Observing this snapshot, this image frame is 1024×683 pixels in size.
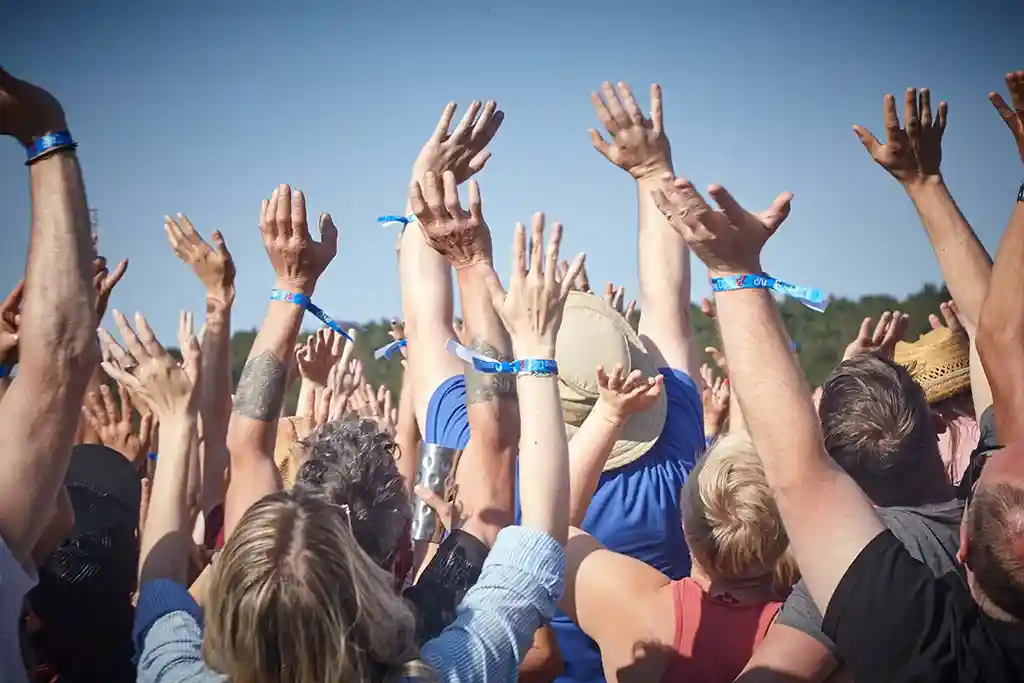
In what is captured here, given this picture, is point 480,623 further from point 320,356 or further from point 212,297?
point 320,356

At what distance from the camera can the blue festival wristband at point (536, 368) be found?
2398 millimetres

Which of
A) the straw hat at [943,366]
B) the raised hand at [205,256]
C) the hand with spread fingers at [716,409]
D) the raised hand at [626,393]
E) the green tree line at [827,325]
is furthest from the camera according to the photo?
the green tree line at [827,325]

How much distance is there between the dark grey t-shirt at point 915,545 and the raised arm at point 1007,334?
0.24 metres

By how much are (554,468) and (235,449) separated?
1231mm

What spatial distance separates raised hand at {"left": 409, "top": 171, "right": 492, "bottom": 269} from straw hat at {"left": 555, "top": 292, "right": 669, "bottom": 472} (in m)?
0.64

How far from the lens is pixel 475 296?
112 inches

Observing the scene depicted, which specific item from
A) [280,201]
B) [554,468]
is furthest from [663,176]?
[554,468]

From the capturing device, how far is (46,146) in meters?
2.13

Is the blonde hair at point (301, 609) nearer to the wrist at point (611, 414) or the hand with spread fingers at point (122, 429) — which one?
the wrist at point (611, 414)

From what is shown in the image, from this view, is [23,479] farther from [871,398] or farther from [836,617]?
[871,398]

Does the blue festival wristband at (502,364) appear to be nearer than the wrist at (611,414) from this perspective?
Yes

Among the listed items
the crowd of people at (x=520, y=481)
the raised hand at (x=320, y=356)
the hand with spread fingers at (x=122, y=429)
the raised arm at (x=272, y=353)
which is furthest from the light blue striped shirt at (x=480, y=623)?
the raised hand at (x=320, y=356)

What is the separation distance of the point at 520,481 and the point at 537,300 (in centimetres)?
43

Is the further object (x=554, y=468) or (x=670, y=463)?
(x=670, y=463)
